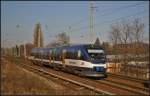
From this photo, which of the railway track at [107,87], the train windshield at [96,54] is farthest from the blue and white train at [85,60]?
the railway track at [107,87]

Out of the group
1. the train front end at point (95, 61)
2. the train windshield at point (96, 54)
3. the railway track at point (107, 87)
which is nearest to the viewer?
the railway track at point (107, 87)

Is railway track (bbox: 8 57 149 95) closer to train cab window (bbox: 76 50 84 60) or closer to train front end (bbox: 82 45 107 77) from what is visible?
train front end (bbox: 82 45 107 77)

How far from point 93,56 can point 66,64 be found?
5.99 m

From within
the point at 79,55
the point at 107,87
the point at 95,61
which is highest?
the point at 79,55

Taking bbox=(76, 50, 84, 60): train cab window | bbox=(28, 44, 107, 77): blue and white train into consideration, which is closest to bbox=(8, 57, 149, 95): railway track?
bbox=(28, 44, 107, 77): blue and white train

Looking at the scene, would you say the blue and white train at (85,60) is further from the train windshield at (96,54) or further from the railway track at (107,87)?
the railway track at (107,87)

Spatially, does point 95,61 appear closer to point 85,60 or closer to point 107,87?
point 85,60

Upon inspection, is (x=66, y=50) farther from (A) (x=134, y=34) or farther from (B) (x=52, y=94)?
(A) (x=134, y=34)

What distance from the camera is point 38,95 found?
1448cm

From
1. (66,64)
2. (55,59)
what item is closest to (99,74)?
(66,64)

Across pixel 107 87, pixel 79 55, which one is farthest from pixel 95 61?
pixel 107 87

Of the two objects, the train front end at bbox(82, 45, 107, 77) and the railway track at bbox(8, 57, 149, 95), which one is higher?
the train front end at bbox(82, 45, 107, 77)

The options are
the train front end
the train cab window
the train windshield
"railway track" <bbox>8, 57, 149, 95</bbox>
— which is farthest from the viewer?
the train cab window

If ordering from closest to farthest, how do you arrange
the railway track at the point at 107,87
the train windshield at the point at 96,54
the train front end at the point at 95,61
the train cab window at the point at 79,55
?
the railway track at the point at 107,87, the train front end at the point at 95,61, the train windshield at the point at 96,54, the train cab window at the point at 79,55
